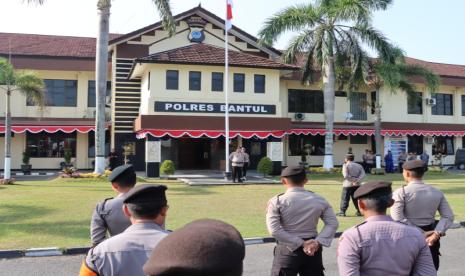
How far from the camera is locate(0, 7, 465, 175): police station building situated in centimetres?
2392

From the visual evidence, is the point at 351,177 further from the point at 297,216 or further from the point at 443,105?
the point at 443,105

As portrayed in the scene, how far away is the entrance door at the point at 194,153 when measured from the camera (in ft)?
94.4

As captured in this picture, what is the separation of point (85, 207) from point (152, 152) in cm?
1016

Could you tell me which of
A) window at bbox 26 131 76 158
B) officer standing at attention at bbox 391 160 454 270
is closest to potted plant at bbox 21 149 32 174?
window at bbox 26 131 76 158

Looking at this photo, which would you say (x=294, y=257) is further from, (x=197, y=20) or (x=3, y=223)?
(x=197, y=20)

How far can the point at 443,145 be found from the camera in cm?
3484

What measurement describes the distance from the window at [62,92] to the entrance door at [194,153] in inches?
277

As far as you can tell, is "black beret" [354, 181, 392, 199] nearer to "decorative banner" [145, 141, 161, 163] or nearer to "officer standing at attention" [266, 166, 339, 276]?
"officer standing at attention" [266, 166, 339, 276]

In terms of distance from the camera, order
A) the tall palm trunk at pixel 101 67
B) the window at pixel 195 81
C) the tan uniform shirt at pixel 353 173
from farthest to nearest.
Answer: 1. the window at pixel 195 81
2. the tall palm trunk at pixel 101 67
3. the tan uniform shirt at pixel 353 173

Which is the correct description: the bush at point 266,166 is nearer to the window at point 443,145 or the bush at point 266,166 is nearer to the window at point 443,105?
the window at point 443,145

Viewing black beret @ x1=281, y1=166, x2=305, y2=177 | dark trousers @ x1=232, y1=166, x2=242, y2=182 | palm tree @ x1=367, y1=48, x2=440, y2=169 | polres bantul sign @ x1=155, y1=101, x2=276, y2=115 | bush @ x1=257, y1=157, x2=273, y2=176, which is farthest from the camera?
palm tree @ x1=367, y1=48, x2=440, y2=169

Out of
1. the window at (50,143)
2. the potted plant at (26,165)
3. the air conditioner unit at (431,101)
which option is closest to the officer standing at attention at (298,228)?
the potted plant at (26,165)

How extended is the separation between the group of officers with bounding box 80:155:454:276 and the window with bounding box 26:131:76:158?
85.3 feet

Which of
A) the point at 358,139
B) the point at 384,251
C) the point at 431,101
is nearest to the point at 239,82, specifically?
the point at 358,139
